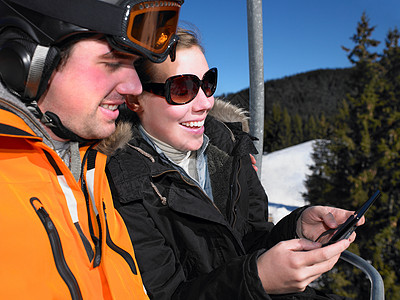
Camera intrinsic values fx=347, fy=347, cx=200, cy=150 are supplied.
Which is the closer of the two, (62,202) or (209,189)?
(62,202)

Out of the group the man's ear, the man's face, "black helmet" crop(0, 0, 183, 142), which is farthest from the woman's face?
"black helmet" crop(0, 0, 183, 142)

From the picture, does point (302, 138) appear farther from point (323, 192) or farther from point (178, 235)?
point (178, 235)

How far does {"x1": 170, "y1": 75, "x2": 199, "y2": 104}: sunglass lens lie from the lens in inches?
70.8

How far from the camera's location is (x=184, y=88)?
5.98ft

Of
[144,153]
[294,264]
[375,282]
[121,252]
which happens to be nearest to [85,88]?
[144,153]

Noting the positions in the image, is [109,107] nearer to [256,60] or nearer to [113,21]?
[113,21]

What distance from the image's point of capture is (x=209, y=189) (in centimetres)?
217

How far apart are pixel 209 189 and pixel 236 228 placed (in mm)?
292

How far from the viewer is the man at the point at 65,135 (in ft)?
3.42

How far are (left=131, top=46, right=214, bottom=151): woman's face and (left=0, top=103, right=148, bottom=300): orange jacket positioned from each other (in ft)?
1.54

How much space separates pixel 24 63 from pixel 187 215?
100 cm

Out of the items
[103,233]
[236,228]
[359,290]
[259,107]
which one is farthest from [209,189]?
[359,290]

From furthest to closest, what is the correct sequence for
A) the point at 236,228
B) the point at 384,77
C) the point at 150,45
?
the point at 384,77, the point at 236,228, the point at 150,45

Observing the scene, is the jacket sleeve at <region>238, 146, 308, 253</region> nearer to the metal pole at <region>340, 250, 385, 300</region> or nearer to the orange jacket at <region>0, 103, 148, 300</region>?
the metal pole at <region>340, 250, 385, 300</region>
